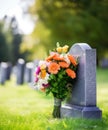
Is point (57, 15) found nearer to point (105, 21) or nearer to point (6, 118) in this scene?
point (105, 21)

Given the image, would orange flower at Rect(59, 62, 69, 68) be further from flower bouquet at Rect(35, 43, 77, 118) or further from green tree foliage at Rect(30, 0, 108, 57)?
green tree foliage at Rect(30, 0, 108, 57)

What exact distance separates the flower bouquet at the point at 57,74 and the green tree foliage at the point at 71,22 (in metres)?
36.3

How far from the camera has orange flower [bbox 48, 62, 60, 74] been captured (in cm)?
1035

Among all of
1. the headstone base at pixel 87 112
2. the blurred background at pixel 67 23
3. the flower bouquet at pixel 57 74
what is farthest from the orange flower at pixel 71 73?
the blurred background at pixel 67 23

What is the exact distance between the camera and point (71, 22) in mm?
48625

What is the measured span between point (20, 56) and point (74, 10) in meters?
21.9

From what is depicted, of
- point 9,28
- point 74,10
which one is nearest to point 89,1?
point 74,10

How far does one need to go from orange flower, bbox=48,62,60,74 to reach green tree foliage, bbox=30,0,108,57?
1434 inches

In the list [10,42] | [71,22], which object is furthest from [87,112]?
[10,42]

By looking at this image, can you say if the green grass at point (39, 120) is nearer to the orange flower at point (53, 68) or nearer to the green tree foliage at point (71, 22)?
the orange flower at point (53, 68)

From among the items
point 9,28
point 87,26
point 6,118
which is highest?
point 9,28

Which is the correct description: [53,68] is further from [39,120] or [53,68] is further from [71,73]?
[39,120]

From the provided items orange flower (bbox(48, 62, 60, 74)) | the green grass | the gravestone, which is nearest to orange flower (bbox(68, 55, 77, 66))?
the gravestone

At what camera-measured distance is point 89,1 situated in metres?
49.1
